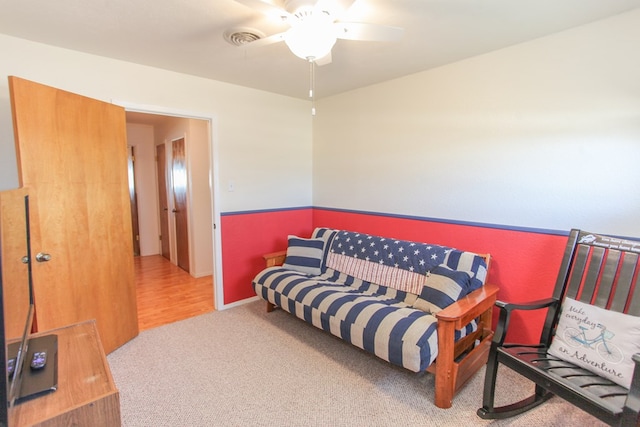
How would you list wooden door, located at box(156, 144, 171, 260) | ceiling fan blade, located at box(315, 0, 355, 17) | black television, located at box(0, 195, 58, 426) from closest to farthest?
black television, located at box(0, 195, 58, 426) → ceiling fan blade, located at box(315, 0, 355, 17) → wooden door, located at box(156, 144, 171, 260)

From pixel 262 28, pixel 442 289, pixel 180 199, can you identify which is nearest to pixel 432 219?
pixel 442 289

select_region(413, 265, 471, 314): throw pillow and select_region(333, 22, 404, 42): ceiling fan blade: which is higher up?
select_region(333, 22, 404, 42): ceiling fan blade

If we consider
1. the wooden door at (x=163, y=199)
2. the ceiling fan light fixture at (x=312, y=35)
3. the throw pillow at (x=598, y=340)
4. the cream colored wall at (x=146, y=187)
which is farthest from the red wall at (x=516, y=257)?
the cream colored wall at (x=146, y=187)

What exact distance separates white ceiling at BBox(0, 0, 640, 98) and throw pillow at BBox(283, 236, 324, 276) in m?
1.62

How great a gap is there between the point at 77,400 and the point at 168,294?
280 centimetres

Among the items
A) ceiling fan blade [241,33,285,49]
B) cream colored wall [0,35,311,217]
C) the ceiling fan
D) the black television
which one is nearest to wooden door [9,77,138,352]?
cream colored wall [0,35,311,217]

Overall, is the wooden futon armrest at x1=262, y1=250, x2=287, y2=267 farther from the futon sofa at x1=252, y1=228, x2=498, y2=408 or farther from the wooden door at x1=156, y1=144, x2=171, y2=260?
the wooden door at x1=156, y1=144, x2=171, y2=260

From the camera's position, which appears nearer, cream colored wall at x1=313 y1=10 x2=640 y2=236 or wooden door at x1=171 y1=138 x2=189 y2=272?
cream colored wall at x1=313 y1=10 x2=640 y2=236

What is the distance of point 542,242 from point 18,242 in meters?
2.91

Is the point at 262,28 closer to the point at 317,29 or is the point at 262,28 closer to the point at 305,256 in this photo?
the point at 317,29

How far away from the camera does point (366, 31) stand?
1.54 m

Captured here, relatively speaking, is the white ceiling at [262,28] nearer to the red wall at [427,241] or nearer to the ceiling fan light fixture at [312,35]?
the ceiling fan light fixture at [312,35]

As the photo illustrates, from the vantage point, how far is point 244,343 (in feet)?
8.48

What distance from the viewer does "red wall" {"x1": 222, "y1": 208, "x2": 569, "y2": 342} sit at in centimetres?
224
